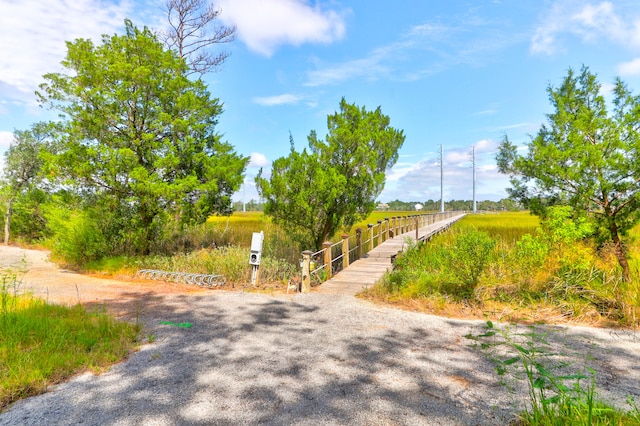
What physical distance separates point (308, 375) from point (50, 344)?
3.23 m

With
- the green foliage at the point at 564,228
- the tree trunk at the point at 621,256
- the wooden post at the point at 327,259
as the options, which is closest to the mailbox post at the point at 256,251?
the wooden post at the point at 327,259

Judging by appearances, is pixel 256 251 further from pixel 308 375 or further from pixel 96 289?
pixel 308 375

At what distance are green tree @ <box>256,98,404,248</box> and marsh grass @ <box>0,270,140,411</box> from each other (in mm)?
5963

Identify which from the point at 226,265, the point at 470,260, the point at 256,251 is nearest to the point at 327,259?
the point at 256,251

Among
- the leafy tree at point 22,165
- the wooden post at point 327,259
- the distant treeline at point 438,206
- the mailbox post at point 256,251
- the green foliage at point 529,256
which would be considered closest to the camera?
the green foliage at point 529,256

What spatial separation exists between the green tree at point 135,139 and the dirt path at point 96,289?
6.57ft

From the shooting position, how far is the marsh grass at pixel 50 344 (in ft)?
10.8

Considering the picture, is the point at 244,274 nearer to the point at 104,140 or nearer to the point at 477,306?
the point at 477,306

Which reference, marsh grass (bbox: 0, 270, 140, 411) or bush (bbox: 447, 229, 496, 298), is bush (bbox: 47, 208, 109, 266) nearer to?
marsh grass (bbox: 0, 270, 140, 411)

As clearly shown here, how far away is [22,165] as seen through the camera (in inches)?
752

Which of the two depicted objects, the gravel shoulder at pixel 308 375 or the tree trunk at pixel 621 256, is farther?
the tree trunk at pixel 621 256

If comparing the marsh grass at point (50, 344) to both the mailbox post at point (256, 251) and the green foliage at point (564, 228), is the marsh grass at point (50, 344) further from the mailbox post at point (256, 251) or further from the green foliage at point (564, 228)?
the green foliage at point (564, 228)

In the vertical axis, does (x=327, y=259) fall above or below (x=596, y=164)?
below

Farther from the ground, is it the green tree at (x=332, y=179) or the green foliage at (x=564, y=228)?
the green tree at (x=332, y=179)
